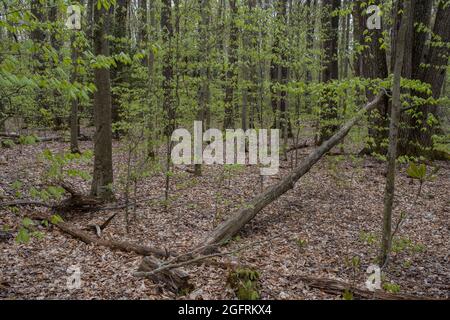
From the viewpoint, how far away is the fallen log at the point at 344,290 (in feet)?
14.4

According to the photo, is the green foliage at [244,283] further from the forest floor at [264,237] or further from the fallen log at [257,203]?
the fallen log at [257,203]

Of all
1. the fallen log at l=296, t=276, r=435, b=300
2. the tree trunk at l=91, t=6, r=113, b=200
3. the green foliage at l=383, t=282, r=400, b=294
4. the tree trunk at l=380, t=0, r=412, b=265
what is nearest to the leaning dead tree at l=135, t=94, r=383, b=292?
the fallen log at l=296, t=276, r=435, b=300

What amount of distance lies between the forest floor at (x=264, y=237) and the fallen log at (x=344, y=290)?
146 millimetres

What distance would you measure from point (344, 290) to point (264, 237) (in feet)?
8.56

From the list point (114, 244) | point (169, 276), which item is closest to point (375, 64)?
point (114, 244)

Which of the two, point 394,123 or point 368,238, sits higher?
point 394,123

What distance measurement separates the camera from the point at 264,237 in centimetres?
711

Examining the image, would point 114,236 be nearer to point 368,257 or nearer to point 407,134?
point 368,257

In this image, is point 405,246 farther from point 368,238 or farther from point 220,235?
point 220,235

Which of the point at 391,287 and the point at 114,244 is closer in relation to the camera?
the point at 391,287

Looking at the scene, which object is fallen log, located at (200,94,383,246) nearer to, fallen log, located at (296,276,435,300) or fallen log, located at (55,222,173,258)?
fallen log, located at (55,222,173,258)

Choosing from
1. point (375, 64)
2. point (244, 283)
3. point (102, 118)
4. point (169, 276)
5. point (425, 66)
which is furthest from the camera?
point (375, 64)
